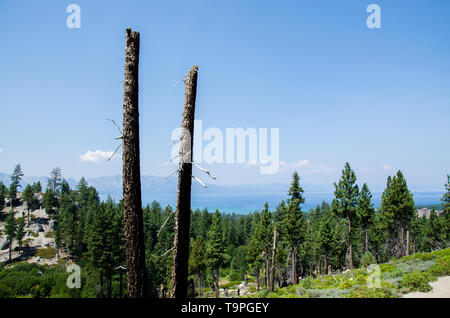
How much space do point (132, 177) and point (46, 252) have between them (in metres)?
77.8

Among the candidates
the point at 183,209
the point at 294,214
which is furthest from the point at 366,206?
the point at 183,209

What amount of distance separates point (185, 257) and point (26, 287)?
992 inches

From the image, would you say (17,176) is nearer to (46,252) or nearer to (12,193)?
(12,193)

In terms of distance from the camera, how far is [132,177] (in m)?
4.84

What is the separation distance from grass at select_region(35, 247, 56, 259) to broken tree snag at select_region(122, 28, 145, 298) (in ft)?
244

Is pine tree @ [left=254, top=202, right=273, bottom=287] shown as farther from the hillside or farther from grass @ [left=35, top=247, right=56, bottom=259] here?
grass @ [left=35, top=247, right=56, bottom=259]

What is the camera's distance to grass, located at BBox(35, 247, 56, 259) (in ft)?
202

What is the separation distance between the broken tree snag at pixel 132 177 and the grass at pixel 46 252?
74398 millimetres

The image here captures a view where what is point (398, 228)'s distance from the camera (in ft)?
120

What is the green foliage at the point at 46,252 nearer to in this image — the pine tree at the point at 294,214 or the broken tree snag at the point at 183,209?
the pine tree at the point at 294,214

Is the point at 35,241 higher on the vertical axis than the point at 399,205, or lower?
lower

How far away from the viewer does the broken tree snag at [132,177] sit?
15.7 ft

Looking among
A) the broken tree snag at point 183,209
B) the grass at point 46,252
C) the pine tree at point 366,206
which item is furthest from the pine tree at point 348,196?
the grass at point 46,252

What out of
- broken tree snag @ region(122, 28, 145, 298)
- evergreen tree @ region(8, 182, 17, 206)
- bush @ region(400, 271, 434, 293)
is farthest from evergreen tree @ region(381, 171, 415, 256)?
evergreen tree @ region(8, 182, 17, 206)
